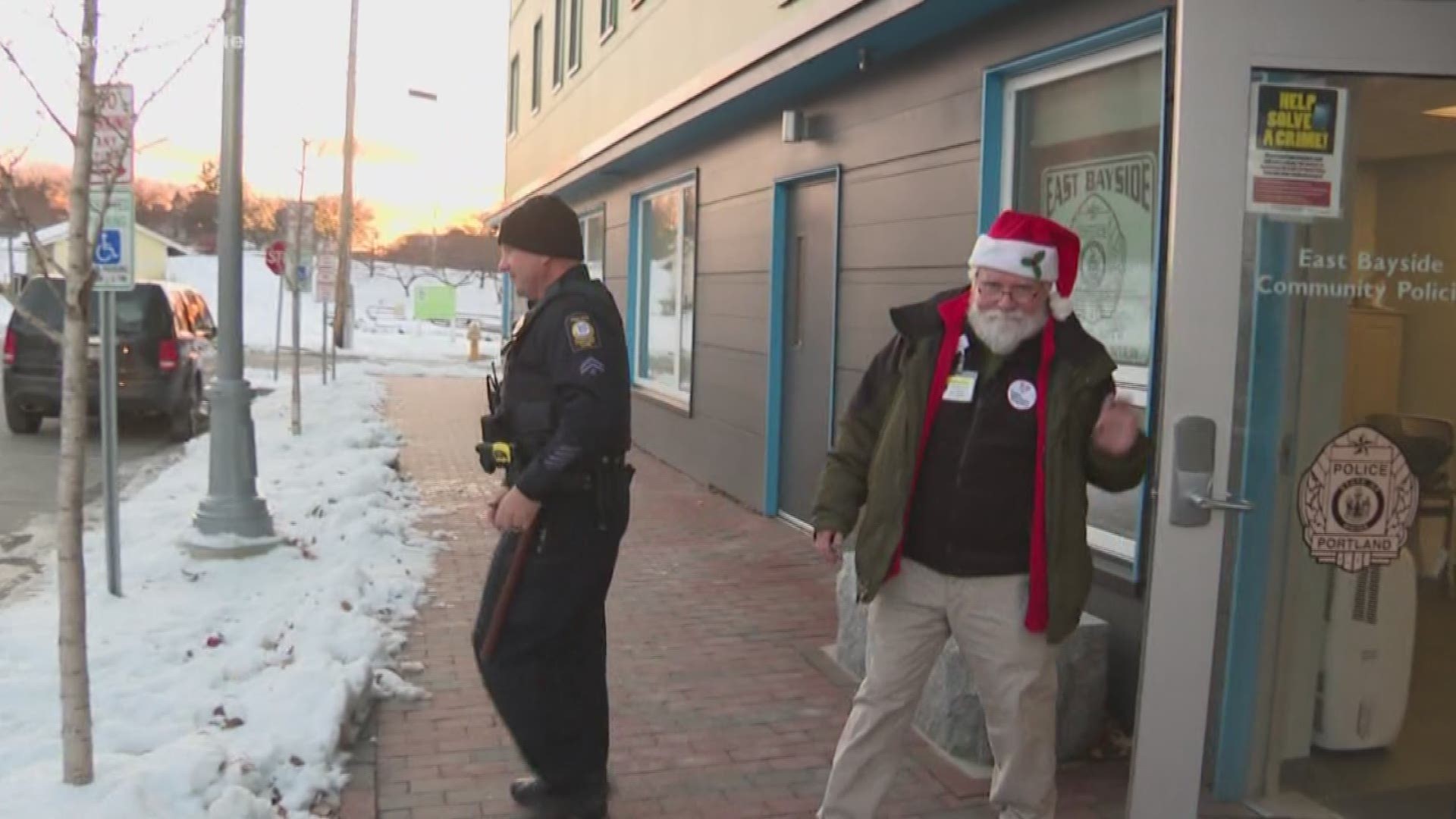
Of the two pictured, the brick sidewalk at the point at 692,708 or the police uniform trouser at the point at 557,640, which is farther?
the brick sidewalk at the point at 692,708

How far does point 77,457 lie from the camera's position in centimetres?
361

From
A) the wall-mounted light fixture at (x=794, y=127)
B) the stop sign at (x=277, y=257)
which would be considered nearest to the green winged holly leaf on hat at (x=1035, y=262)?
the wall-mounted light fixture at (x=794, y=127)

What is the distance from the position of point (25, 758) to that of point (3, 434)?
11530 mm

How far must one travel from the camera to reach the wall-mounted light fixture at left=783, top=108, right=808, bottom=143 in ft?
26.5

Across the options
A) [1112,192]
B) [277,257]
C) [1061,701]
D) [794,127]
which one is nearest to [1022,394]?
[1061,701]

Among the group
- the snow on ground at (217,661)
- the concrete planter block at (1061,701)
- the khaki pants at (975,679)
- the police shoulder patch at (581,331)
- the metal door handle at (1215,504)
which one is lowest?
the snow on ground at (217,661)

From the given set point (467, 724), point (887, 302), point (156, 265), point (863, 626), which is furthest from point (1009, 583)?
point (156, 265)

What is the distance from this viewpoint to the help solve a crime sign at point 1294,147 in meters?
3.16

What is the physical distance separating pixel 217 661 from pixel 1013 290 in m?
3.59

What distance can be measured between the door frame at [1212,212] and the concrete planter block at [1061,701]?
105cm

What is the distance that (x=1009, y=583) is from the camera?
10.3ft

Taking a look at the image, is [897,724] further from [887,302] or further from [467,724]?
[887,302]

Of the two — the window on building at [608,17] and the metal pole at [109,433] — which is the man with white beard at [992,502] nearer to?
the metal pole at [109,433]

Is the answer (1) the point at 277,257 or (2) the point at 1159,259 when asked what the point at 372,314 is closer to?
(1) the point at 277,257
